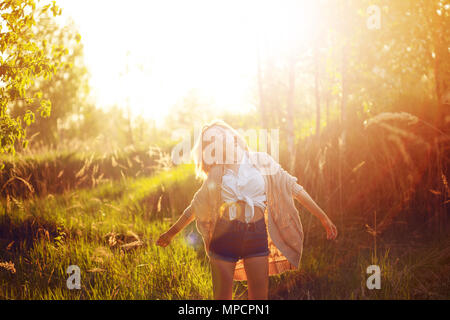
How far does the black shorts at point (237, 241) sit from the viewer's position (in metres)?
2.69

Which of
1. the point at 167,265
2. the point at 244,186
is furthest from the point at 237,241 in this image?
the point at 167,265

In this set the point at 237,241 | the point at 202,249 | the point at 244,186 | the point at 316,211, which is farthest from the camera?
the point at 202,249

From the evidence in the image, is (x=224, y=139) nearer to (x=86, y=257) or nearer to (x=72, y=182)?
(x=86, y=257)

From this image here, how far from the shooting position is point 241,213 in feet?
9.00

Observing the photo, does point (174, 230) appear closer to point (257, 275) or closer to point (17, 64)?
point (257, 275)

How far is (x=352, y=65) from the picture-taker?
9078mm

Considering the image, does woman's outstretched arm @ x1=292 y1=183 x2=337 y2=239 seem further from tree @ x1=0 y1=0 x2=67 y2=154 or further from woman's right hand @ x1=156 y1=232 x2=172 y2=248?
tree @ x1=0 y1=0 x2=67 y2=154

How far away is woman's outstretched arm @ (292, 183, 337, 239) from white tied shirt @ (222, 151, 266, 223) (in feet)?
1.13

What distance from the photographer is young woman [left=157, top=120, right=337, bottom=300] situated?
8.87 ft

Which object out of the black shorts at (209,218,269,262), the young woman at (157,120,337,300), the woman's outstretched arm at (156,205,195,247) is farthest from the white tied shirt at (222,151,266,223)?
the woman's outstretched arm at (156,205,195,247)

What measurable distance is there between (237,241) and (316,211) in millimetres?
691

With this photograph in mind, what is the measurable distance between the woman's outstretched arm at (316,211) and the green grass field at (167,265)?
1102 millimetres

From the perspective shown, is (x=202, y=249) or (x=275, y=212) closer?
(x=275, y=212)

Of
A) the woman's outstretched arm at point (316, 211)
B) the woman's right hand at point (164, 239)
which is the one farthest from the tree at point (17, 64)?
the woman's outstretched arm at point (316, 211)
